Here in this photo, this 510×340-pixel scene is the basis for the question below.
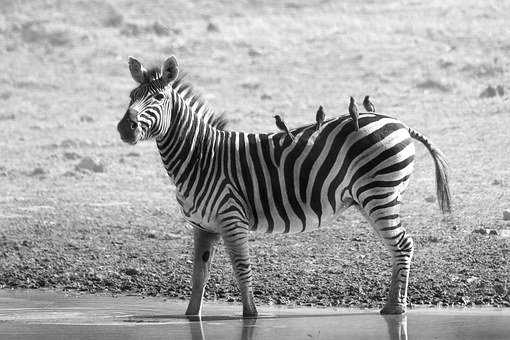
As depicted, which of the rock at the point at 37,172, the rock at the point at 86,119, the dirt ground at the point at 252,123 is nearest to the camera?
the dirt ground at the point at 252,123

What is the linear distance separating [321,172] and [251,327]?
55.4 inches

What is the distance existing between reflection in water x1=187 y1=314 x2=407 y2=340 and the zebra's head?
4.67 ft

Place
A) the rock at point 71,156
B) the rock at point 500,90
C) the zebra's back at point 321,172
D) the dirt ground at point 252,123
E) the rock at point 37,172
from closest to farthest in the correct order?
the zebra's back at point 321,172, the dirt ground at point 252,123, the rock at point 37,172, the rock at point 71,156, the rock at point 500,90

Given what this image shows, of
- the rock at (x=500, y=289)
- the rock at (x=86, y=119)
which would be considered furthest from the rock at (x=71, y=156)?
the rock at (x=500, y=289)

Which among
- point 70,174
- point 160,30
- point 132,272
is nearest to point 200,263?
point 132,272

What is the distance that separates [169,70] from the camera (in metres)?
9.53

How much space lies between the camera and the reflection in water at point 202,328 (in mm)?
8570

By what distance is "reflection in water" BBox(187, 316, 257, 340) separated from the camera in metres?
8.57

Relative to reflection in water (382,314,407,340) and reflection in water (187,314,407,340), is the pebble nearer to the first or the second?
reflection in water (187,314,407,340)

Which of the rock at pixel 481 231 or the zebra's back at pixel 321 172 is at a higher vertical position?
the zebra's back at pixel 321 172

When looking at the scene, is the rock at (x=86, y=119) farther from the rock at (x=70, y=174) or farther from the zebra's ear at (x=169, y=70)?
the zebra's ear at (x=169, y=70)

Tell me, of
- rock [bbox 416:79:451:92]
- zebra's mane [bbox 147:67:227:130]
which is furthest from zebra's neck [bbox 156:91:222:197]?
rock [bbox 416:79:451:92]

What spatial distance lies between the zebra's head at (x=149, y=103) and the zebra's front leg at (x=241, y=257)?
94cm

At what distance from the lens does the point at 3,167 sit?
Answer: 1599 cm
